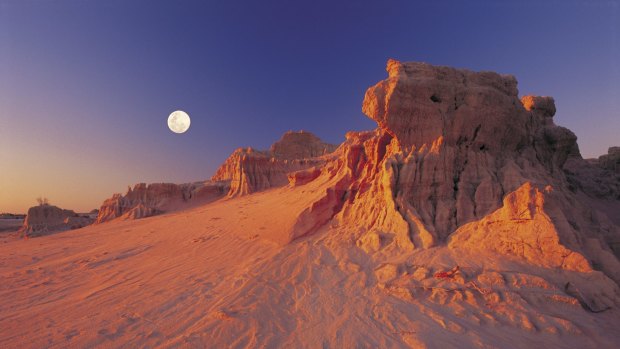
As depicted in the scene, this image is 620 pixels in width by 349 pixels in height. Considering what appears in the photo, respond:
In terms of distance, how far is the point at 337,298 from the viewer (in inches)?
272

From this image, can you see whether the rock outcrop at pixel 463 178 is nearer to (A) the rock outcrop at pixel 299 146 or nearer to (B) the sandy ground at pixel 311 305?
(B) the sandy ground at pixel 311 305

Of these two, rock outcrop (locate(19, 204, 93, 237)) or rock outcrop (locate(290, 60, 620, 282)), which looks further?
rock outcrop (locate(19, 204, 93, 237))

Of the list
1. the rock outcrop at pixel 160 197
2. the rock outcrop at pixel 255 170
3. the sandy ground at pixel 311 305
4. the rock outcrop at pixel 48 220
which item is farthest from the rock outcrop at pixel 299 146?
the sandy ground at pixel 311 305

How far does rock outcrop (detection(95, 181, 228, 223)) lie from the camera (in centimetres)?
3212

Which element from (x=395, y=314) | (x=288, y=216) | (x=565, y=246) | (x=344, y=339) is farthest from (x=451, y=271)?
(x=288, y=216)

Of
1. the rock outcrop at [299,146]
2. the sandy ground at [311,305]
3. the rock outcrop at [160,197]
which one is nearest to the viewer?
the sandy ground at [311,305]

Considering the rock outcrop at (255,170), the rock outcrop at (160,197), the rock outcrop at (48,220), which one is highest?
the rock outcrop at (255,170)

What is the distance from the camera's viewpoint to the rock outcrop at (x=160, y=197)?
32125mm

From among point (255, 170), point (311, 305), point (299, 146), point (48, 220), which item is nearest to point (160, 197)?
point (48, 220)

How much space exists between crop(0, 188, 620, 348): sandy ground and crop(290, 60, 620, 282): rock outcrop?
31.4 inches

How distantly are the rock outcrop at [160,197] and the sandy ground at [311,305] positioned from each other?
2342cm

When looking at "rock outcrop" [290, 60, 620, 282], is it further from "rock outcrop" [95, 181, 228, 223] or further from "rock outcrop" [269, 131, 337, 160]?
"rock outcrop" [269, 131, 337, 160]

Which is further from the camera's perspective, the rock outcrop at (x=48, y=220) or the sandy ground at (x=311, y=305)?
the rock outcrop at (x=48, y=220)

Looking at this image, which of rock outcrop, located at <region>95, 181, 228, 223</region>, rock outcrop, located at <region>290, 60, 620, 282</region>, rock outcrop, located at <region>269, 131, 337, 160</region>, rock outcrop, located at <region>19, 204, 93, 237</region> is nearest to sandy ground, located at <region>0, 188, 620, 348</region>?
rock outcrop, located at <region>290, 60, 620, 282</region>
